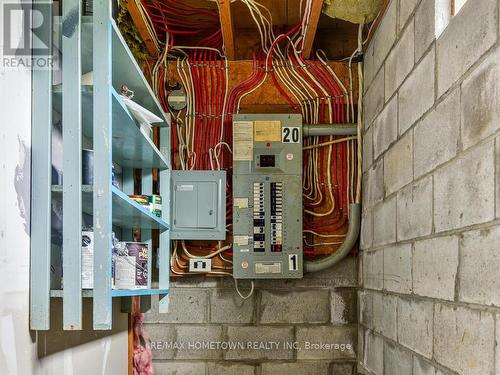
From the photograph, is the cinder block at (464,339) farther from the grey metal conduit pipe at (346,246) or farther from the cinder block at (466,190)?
the grey metal conduit pipe at (346,246)

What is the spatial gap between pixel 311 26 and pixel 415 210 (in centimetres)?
115

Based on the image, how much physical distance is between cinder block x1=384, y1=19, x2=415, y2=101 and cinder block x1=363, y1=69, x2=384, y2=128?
0.09 meters

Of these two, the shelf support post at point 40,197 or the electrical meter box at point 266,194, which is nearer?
the shelf support post at point 40,197

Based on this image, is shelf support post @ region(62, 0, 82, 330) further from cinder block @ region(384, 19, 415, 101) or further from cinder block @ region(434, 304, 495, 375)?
cinder block @ region(384, 19, 415, 101)

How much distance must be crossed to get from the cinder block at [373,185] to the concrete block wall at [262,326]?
16.0 inches

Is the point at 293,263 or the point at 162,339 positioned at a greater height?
the point at 293,263

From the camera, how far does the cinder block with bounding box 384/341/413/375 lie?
2.02 metres

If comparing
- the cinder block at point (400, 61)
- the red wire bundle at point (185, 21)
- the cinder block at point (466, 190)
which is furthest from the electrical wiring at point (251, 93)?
the cinder block at point (466, 190)

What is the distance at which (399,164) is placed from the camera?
2.18 m

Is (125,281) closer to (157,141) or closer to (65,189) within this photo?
(65,189)

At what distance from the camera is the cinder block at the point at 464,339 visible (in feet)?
4.45

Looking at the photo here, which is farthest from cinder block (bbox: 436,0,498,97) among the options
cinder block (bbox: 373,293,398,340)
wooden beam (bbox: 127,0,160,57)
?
wooden beam (bbox: 127,0,160,57)

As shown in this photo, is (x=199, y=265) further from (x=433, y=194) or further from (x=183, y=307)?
(x=433, y=194)

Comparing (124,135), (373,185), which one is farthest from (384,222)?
(124,135)
